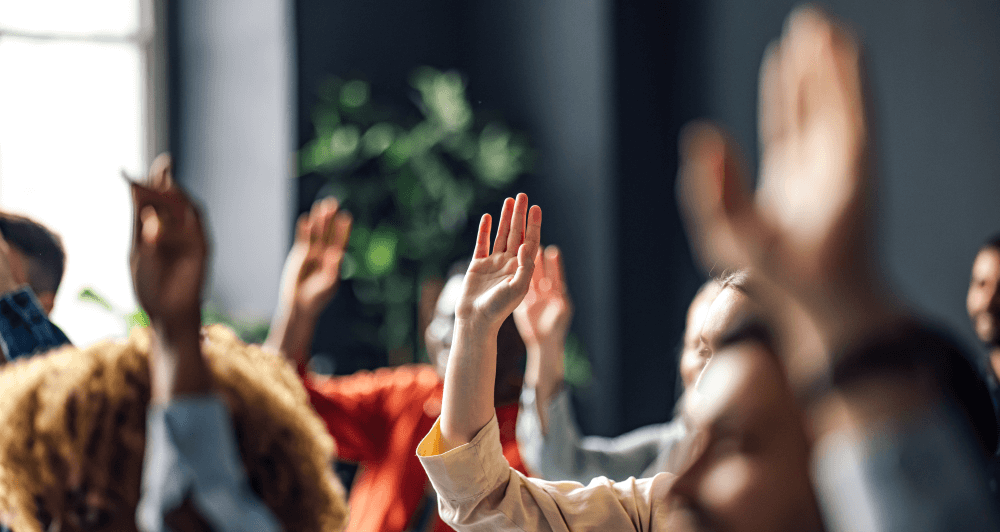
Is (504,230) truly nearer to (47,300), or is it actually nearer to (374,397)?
(47,300)

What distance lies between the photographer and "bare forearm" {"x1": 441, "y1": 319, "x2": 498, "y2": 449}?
80 cm

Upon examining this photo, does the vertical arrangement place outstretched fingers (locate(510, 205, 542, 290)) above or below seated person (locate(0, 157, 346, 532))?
above

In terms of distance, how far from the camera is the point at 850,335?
1.18 feet

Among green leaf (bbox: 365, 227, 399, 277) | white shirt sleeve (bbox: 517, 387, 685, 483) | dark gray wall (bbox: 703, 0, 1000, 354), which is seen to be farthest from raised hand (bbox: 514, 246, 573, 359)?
green leaf (bbox: 365, 227, 399, 277)

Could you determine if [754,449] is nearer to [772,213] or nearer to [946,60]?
[772,213]

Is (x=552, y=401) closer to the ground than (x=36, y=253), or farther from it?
closer to the ground

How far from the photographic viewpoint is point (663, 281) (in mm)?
3586

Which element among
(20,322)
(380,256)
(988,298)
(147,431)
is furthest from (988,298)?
(380,256)

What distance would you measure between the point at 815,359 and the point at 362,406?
141 cm

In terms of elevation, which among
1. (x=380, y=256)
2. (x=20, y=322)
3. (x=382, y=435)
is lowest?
(x=380, y=256)

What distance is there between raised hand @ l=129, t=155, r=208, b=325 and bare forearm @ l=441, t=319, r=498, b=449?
0.26m

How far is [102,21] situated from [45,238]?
2.89 m

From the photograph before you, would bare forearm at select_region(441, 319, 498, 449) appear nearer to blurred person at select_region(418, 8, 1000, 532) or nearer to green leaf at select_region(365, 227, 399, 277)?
blurred person at select_region(418, 8, 1000, 532)

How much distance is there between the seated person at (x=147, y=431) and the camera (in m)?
0.74
